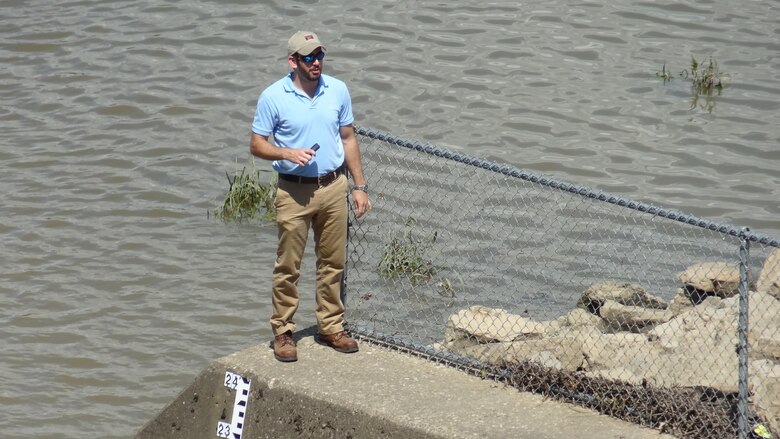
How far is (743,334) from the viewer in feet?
22.0

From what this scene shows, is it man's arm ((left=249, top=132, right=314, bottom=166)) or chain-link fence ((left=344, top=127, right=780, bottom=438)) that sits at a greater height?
man's arm ((left=249, top=132, right=314, bottom=166))

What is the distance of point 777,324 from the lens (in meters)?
7.86

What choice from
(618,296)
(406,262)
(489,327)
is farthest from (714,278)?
(406,262)

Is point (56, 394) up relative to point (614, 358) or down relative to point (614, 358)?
down

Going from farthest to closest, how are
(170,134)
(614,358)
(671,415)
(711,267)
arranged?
(170,134)
(711,267)
(614,358)
(671,415)

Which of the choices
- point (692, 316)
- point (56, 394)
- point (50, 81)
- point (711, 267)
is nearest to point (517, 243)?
point (711, 267)

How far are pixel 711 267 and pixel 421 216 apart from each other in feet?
10.4

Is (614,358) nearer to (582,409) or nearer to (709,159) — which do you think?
(582,409)

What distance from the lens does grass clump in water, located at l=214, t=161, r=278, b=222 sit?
12094mm

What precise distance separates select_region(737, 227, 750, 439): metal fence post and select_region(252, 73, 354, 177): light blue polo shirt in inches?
90.0

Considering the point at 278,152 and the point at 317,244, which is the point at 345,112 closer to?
the point at 278,152

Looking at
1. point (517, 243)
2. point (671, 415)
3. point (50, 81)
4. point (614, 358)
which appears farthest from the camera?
point (50, 81)

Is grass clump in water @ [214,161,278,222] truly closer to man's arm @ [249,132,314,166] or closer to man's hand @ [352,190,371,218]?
man's hand @ [352,190,371,218]

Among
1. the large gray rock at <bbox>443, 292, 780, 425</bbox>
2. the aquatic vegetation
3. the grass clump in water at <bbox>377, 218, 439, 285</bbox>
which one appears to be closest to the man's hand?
the large gray rock at <bbox>443, 292, 780, 425</bbox>
